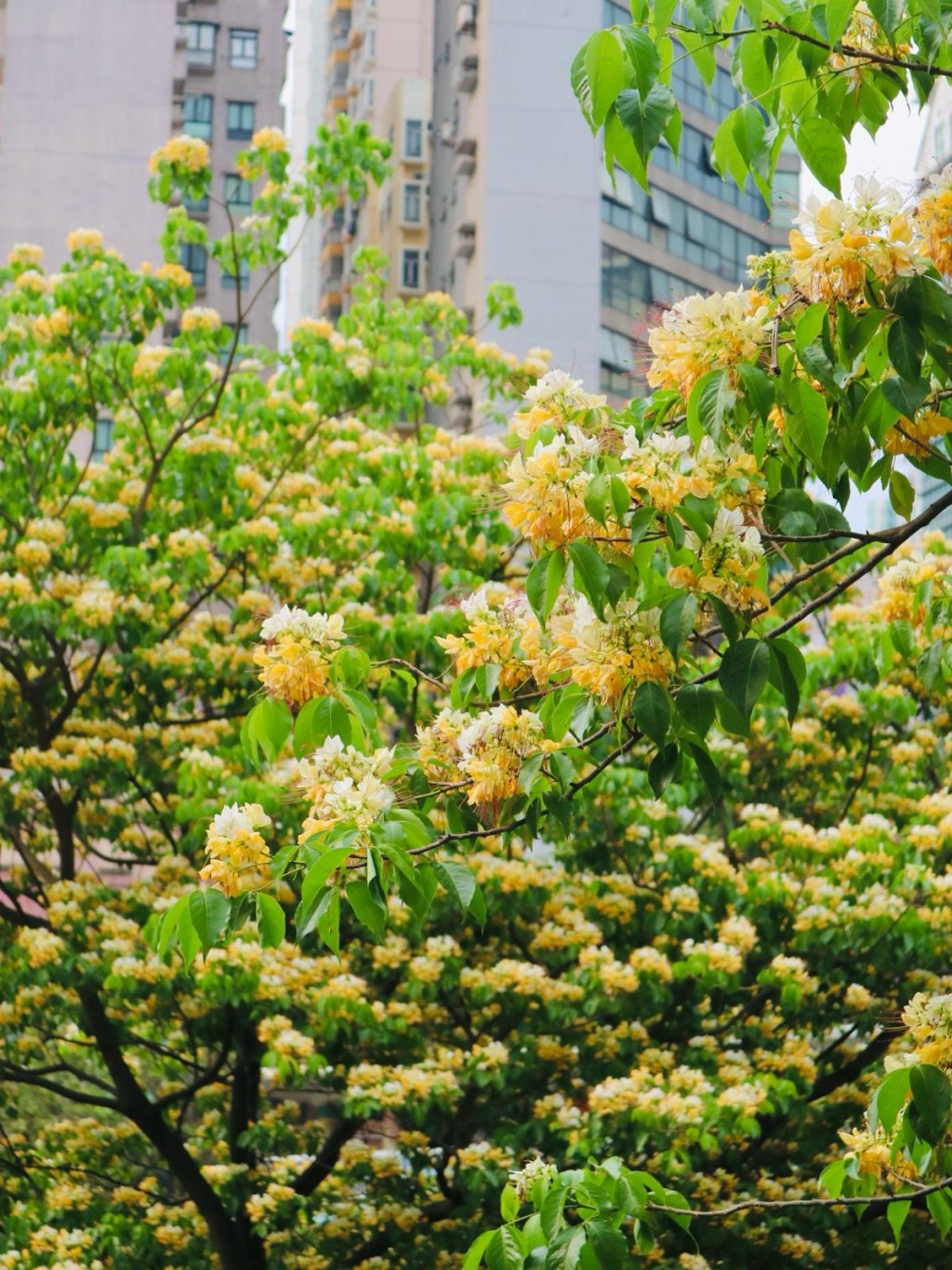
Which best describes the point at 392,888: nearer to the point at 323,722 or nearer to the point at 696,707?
the point at 323,722

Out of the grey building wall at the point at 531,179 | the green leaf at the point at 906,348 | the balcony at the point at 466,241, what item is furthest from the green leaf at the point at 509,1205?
the balcony at the point at 466,241

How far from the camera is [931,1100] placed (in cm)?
316

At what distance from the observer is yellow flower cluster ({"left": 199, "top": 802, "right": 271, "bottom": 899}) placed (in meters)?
3.25

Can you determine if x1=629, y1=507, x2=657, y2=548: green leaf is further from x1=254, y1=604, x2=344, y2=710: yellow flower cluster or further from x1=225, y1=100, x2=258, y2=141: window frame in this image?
Result: x1=225, y1=100, x2=258, y2=141: window frame

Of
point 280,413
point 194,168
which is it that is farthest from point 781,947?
point 194,168

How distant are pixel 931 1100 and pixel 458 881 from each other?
90 cm

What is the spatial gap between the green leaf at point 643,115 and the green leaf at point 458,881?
1221 millimetres

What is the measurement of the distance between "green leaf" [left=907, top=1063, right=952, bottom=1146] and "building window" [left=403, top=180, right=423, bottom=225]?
3988 centimetres

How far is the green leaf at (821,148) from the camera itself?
2.99 meters

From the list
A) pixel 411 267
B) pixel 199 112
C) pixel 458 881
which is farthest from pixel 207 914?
pixel 199 112

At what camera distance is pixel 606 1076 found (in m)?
8.88

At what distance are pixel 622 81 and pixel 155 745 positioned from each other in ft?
24.3

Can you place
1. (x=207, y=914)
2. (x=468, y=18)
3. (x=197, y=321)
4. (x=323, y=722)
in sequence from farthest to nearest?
(x=468, y=18) → (x=197, y=321) → (x=323, y=722) → (x=207, y=914)

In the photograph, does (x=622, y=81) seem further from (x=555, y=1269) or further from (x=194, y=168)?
(x=194, y=168)
